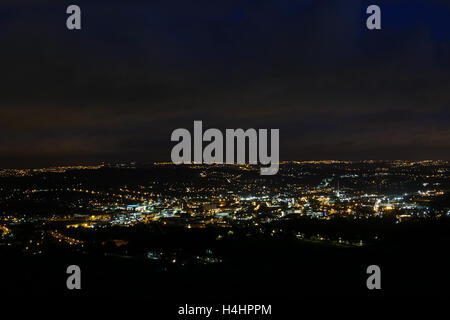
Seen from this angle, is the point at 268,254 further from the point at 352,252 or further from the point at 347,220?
the point at 347,220

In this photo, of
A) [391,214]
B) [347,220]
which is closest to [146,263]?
[347,220]
